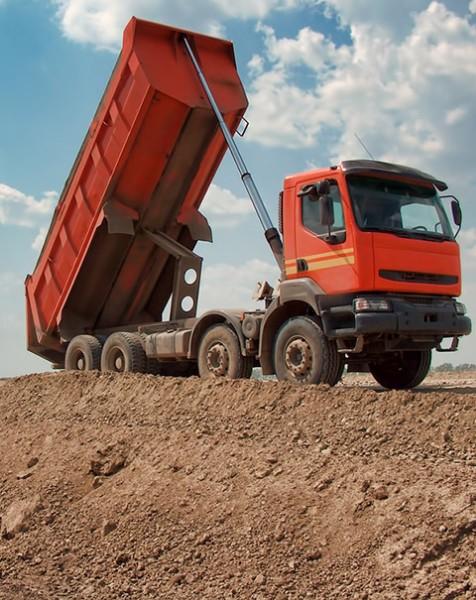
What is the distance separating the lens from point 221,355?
8.89 m

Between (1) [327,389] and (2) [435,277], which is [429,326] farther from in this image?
(1) [327,389]

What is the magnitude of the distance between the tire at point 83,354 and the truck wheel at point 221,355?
2445 mm

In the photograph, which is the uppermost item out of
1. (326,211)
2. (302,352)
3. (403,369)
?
(326,211)

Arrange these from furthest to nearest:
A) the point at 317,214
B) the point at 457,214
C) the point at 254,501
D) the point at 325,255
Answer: the point at 457,214, the point at 317,214, the point at 325,255, the point at 254,501

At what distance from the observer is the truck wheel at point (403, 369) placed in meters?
8.82

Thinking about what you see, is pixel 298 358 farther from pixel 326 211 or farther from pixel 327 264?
pixel 326 211

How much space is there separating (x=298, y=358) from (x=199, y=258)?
11.6 feet

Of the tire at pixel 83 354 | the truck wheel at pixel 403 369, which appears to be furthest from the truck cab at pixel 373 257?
the tire at pixel 83 354

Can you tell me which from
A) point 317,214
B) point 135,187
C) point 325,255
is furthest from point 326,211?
point 135,187

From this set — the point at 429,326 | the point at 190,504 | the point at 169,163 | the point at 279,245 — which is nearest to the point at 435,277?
the point at 429,326

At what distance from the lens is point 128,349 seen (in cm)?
1038

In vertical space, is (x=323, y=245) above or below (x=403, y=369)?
above

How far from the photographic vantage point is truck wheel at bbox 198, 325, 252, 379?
8.62 metres

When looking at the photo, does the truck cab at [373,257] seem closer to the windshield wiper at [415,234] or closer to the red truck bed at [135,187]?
the windshield wiper at [415,234]
